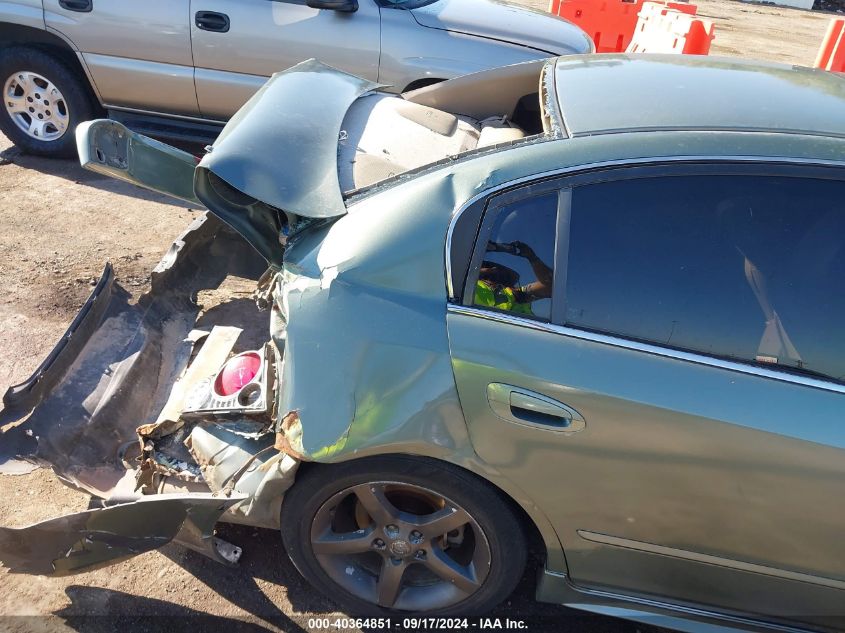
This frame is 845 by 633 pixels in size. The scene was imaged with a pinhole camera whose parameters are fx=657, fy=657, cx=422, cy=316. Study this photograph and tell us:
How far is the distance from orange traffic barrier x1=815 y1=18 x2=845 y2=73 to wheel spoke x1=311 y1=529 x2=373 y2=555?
8.18 meters

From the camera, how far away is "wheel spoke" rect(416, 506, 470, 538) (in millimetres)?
2135

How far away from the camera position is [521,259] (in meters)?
1.94

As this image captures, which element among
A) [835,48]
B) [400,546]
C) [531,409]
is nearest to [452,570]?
[400,546]

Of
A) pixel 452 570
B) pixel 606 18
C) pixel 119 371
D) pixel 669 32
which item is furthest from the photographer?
pixel 606 18

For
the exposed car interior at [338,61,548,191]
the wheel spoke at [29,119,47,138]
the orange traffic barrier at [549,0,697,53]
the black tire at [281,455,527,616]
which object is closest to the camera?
the black tire at [281,455,527,616]

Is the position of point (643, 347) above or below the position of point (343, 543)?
above

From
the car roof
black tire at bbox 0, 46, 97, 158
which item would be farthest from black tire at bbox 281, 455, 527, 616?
black tire at bbox 0, 46, 97, 158

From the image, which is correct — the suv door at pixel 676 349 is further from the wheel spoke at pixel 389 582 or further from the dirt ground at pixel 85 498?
the wheel spoke at pixel 389 582

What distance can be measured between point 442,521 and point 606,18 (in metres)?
9.38

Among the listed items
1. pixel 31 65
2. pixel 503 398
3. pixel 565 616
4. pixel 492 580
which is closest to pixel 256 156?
pixel 503 398

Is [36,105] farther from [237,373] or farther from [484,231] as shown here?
[484,231]

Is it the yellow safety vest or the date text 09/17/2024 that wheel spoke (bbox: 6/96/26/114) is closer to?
the date text 09/17/2024

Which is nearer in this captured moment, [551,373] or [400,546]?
[551,373]

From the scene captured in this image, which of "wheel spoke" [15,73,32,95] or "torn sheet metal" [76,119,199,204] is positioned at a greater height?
"torn sheet metal" [76,119,199,204]
